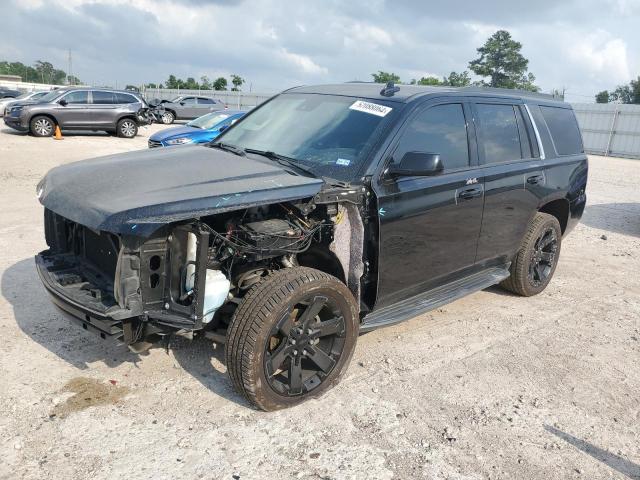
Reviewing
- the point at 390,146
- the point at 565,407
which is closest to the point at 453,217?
the point at 390,146

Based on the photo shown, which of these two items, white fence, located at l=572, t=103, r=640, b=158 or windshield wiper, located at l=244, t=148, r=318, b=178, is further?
white fence, located at l=572, t=103, r=640, b=158

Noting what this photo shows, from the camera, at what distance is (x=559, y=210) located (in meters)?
5.71

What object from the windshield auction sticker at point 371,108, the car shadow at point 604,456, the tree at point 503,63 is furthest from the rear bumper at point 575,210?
the tree at point 503,63

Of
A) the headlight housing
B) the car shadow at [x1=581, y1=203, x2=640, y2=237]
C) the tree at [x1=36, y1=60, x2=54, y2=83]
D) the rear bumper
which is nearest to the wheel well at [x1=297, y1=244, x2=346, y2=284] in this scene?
the rear bumper

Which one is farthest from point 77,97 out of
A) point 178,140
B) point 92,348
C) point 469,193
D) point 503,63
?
point 503,63

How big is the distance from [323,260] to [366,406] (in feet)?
3.20

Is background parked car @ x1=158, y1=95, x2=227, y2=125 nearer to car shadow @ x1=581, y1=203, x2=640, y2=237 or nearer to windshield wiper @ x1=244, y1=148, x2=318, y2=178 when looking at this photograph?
car shadow @ x1=581, y1=203, x2=640, y2=237

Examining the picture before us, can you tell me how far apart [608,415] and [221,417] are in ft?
7.99

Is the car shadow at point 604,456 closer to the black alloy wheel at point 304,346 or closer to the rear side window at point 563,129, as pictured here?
the black alloy wheel at point 304,346

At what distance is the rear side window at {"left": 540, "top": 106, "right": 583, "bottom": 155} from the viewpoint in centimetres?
538

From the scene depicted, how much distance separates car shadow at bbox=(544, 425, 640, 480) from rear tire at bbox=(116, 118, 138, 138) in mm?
17992

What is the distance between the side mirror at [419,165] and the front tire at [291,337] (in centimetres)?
86

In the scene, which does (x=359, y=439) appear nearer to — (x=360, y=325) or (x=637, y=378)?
(x=360, y=325)

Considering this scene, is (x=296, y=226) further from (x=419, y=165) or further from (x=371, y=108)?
(x=371, y=108)
